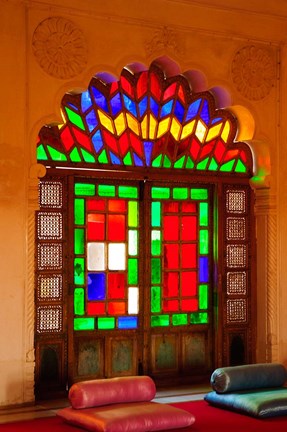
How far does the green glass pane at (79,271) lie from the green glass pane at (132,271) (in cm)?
53

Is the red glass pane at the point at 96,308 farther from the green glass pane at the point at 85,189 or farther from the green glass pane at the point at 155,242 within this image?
the green glass pane at the point at 85,189

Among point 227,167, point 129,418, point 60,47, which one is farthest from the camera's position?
point 227,167

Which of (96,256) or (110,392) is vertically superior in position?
(96,256)

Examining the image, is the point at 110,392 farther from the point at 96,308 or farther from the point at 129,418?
the point at 96,308

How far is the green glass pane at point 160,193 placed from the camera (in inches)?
370

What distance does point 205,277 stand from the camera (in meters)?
9.67

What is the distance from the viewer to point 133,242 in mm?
9305

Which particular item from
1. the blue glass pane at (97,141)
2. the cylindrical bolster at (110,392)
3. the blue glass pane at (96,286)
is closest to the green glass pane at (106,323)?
→ the blue glass pane at (96,286)

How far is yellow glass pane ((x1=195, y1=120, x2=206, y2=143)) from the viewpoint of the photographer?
9539 millimetres

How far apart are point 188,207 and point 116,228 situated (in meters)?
0.88

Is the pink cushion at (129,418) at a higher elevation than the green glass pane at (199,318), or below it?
below

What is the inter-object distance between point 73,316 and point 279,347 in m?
2.26

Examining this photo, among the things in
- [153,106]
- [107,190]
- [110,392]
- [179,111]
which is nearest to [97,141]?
[107,190]

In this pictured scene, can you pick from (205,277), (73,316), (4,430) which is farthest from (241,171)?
(4,430)
